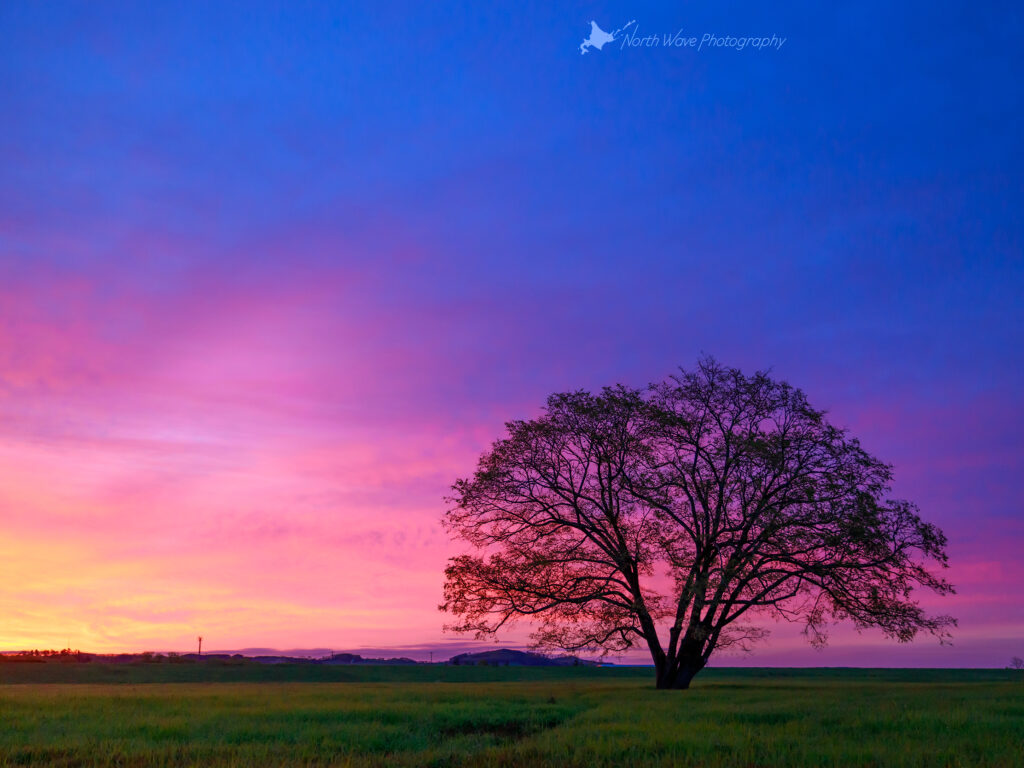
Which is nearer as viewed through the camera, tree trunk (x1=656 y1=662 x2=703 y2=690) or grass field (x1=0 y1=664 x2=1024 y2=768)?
grass field (x1=0 y1=664 x2=1024 y2=768)

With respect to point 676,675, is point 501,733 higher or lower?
higher

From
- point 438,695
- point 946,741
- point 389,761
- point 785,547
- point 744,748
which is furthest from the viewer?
point 785,547

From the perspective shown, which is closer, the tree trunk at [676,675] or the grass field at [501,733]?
the grass field at [501,733]

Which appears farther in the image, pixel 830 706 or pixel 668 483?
pixel 668 483

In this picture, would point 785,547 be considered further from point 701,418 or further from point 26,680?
point 26,680

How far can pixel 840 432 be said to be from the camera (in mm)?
40938

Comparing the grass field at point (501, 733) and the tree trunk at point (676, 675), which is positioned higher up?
the grass field at point (501, 733)

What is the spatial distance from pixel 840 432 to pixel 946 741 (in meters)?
27.8

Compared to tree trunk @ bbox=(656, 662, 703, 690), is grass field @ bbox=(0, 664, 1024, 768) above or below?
above

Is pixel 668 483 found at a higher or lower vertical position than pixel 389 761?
higher

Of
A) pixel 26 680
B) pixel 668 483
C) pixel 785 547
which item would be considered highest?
pixel 668 483

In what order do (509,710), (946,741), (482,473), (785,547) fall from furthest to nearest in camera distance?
(482,473)
(785,547)
(509,710)
(946,741)

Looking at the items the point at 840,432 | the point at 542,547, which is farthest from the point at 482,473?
the point at 840,432

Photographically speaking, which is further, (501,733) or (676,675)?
(676,675)
